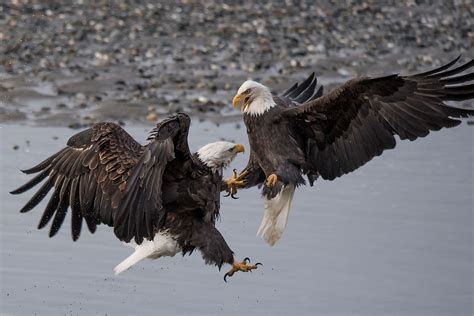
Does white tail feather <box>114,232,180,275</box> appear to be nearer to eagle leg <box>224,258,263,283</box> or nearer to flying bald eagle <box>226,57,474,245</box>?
eagle leg <box>224,258,263,283</box>

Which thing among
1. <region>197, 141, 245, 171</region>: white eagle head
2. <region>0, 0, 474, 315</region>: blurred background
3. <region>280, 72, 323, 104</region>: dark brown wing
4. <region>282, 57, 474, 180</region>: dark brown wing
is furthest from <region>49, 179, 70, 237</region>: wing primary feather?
<region>280, 72, 323, 104</region>: dark brown wing

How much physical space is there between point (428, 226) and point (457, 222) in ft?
0.66

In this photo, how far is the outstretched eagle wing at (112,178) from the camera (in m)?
5.76

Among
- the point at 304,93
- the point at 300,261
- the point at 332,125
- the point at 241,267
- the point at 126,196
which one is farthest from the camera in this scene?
the point at 304,93

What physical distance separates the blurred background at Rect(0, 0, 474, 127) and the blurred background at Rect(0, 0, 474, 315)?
1.0 inches

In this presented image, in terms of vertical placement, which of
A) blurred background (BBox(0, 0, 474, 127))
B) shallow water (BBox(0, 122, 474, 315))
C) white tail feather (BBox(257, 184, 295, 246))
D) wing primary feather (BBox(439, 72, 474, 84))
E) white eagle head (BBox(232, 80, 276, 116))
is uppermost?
wing primary feather (BBox(439, 72, 474, 84))

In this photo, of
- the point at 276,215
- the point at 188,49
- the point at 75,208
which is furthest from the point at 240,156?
the point at 188,49

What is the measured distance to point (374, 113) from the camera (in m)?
6.75

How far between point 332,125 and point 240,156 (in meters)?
2.18

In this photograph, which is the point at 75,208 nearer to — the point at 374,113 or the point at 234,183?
the point at 234,183

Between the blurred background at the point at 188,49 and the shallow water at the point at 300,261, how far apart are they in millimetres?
1999

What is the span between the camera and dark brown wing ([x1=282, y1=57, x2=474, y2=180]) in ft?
21.7

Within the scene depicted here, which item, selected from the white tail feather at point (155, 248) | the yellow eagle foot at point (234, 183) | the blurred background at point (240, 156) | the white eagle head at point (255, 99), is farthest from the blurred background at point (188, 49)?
the white tail feather at point (155, 248)

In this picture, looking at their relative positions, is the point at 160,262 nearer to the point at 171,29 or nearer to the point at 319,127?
the point at 319,127
